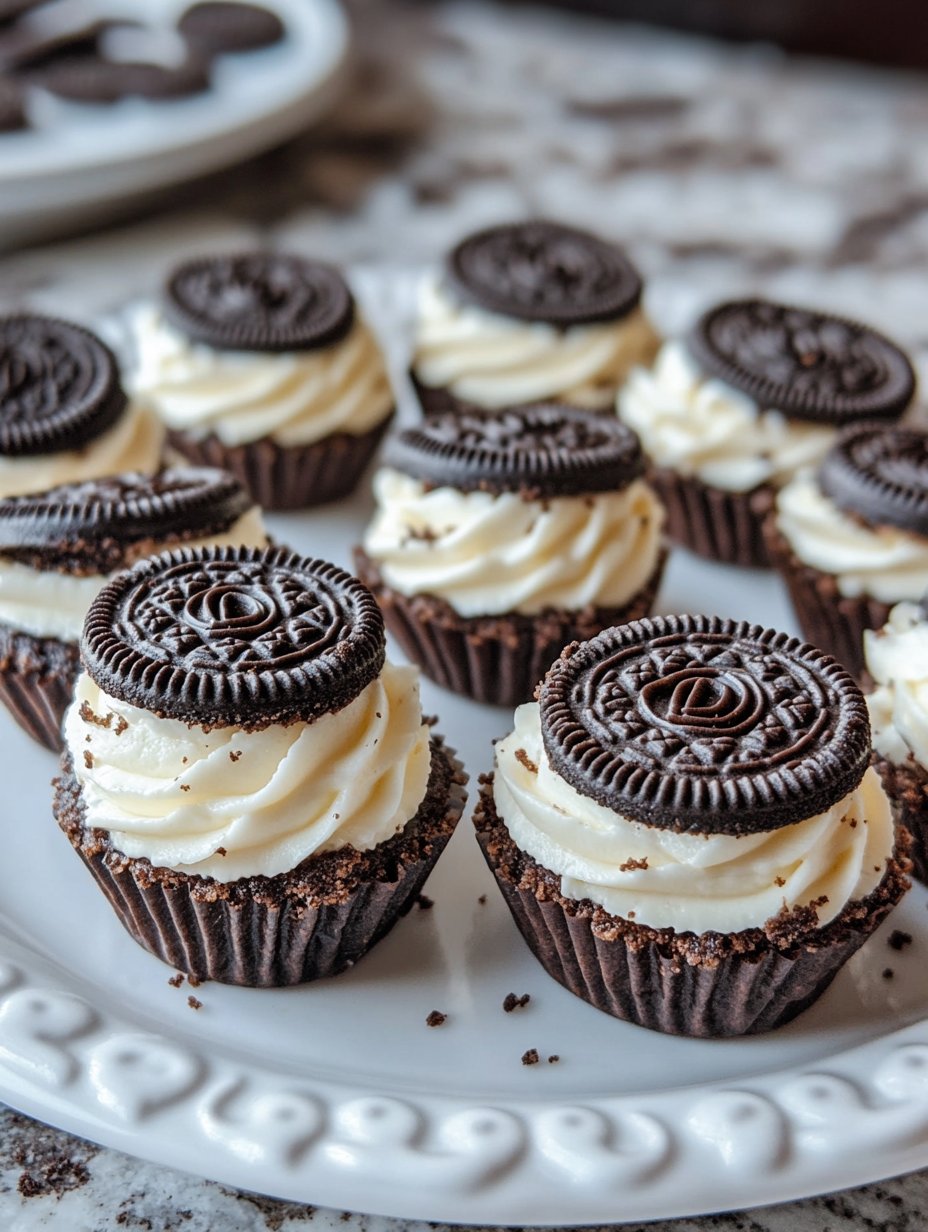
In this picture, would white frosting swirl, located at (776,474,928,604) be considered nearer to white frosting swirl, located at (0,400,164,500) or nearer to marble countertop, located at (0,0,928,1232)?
marble countertop, located at (0,0,928,1232)

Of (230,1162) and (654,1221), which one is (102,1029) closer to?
(230,1162)

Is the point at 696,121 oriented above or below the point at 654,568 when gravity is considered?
below

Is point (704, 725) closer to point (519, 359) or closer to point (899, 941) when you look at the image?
point (899, 941)

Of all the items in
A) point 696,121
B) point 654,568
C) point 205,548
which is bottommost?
point 696,121

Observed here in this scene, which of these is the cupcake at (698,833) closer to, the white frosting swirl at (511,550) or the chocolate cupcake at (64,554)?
the white frosting swirl at (511,550)

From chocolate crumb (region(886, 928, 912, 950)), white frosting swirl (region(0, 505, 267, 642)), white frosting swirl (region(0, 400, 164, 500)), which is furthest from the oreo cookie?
chocolate crumb (region(886, 928, 912, 950))

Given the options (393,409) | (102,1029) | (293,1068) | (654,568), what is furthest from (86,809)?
(393,409)

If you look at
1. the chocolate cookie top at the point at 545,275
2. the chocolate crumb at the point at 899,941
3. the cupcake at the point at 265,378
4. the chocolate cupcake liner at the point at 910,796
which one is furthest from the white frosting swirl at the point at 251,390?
the chocolate crumb at the point at 899,941
